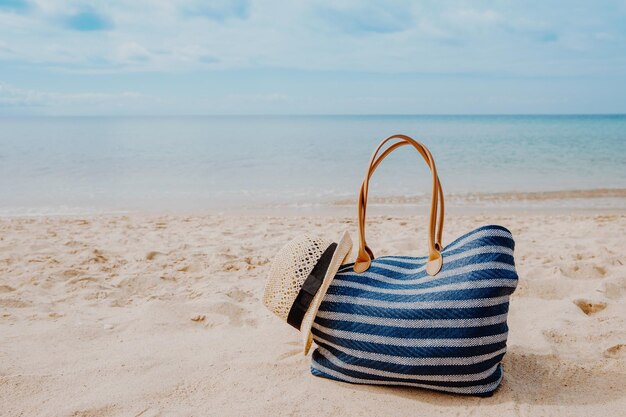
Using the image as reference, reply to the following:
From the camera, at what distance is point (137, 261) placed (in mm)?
4441

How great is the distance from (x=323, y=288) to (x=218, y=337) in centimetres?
90

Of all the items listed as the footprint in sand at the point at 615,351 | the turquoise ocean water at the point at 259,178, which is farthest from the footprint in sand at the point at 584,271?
the turquoise ocean water at the point at 259,178

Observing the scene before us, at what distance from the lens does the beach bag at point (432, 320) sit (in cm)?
203

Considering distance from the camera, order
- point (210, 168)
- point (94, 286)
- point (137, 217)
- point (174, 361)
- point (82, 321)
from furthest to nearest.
A: point (210, 168), point (137, 217), point (94, 286), point (82, 321), point (174, 361)

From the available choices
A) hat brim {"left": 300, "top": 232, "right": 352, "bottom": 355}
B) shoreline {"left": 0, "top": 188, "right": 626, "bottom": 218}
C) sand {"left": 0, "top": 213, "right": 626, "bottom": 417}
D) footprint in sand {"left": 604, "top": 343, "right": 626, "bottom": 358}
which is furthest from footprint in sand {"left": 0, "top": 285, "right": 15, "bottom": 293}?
shoreline {"left": 0, "top": 188, "right": 626, "bottom": 218}

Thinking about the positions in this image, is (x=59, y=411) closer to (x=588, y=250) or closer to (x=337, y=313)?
(x=337, y=313)

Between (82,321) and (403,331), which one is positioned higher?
(403,331)

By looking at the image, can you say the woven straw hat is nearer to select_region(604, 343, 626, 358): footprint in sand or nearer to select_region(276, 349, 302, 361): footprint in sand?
select_region(276, 349, 302, 361): footprint in sand

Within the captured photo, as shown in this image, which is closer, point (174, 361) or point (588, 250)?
point (174, 361)

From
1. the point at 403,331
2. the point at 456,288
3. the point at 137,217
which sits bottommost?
the point at 137,217

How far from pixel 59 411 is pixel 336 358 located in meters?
1.14

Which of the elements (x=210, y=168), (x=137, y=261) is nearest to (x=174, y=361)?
(x=137, y=261)

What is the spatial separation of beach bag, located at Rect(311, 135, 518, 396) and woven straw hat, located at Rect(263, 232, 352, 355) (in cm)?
6

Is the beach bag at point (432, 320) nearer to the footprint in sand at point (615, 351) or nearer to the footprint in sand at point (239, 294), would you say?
the footprint in sand at point (615, 351)
